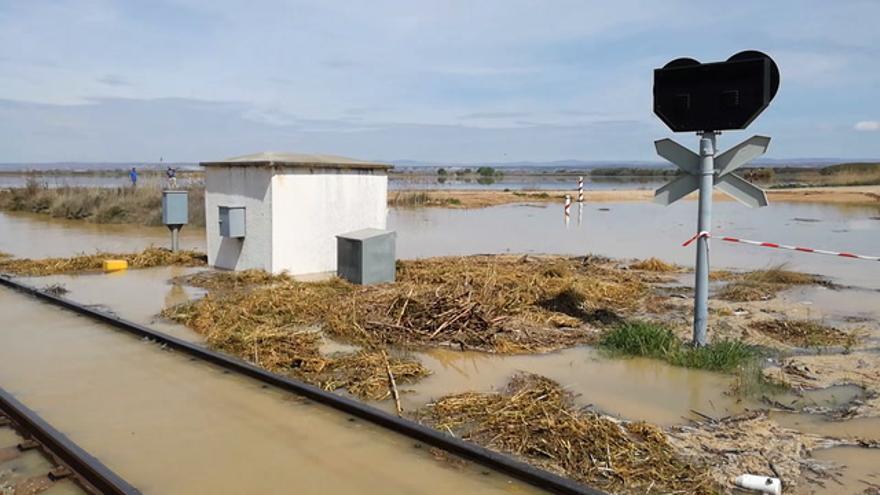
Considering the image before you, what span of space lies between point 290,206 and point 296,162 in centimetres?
77

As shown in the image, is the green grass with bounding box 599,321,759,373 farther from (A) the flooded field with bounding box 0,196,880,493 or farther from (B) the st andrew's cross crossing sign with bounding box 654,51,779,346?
(B) the st andrew's cross crossing sign with bounding box 654,51,779,346

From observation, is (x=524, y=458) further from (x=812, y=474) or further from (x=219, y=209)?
(x=219, y=209)

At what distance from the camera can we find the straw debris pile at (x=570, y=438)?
477cm

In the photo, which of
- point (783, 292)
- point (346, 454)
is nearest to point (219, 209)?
point (346, 454)

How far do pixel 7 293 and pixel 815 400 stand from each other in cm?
1172

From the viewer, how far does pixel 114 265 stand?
14.5 m

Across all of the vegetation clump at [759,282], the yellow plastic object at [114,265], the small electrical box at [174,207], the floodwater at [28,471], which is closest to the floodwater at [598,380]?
the floodwater at [28,471]

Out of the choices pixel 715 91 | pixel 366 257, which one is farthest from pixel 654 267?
pixel 715 91

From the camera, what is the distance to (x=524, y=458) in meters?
5.18

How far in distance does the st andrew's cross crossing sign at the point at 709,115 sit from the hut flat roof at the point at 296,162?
6.42 meters

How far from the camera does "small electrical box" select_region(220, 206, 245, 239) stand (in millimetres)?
12898

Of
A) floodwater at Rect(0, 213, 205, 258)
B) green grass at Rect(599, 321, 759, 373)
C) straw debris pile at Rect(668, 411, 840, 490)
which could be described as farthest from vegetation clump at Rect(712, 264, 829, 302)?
floodwater at Rect(0, 213, 205, 258)

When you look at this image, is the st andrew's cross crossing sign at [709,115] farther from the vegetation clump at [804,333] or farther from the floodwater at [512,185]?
the floodwater at [512,185]

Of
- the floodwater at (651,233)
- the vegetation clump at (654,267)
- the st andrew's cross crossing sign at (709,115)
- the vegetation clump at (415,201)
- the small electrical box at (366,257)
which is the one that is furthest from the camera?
the vegetation clump at (415,201)
